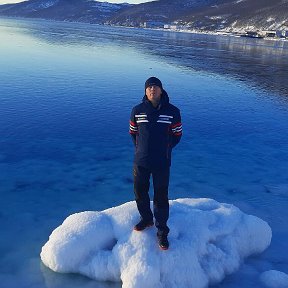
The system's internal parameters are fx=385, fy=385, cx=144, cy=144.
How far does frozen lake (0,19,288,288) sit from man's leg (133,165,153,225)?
1098 mm

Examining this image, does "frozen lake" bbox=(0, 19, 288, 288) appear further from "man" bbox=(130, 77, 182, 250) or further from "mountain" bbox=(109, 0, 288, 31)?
"mountain" bbox=(109, 0, 288, 31)

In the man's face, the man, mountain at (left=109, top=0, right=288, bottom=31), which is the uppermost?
the man's face

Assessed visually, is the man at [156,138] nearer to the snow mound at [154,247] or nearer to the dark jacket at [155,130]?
the dark jacket at [155,130]

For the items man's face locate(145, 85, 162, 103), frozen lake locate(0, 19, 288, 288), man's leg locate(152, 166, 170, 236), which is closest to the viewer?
man's face locate(145, 85, 162, 103)

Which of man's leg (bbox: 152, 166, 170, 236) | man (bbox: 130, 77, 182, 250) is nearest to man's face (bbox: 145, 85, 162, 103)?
man (bbox: 130, 77, 182, 250)

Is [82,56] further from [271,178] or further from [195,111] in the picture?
[271,178]

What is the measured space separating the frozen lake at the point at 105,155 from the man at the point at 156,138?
4.43 ft

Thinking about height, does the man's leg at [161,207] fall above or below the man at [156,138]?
below

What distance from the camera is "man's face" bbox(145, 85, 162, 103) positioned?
16.7ft

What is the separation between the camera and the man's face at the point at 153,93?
508 centimetres

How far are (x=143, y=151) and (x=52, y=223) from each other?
310cm

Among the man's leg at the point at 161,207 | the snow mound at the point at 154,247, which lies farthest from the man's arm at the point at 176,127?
the snow mound at the point at 154,247

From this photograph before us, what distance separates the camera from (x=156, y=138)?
17.3 ft

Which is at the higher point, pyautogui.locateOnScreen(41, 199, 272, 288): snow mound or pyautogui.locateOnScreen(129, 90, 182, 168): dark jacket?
pyautogui.locateOnScreen(129, 90, 182, 168): dark jacket
